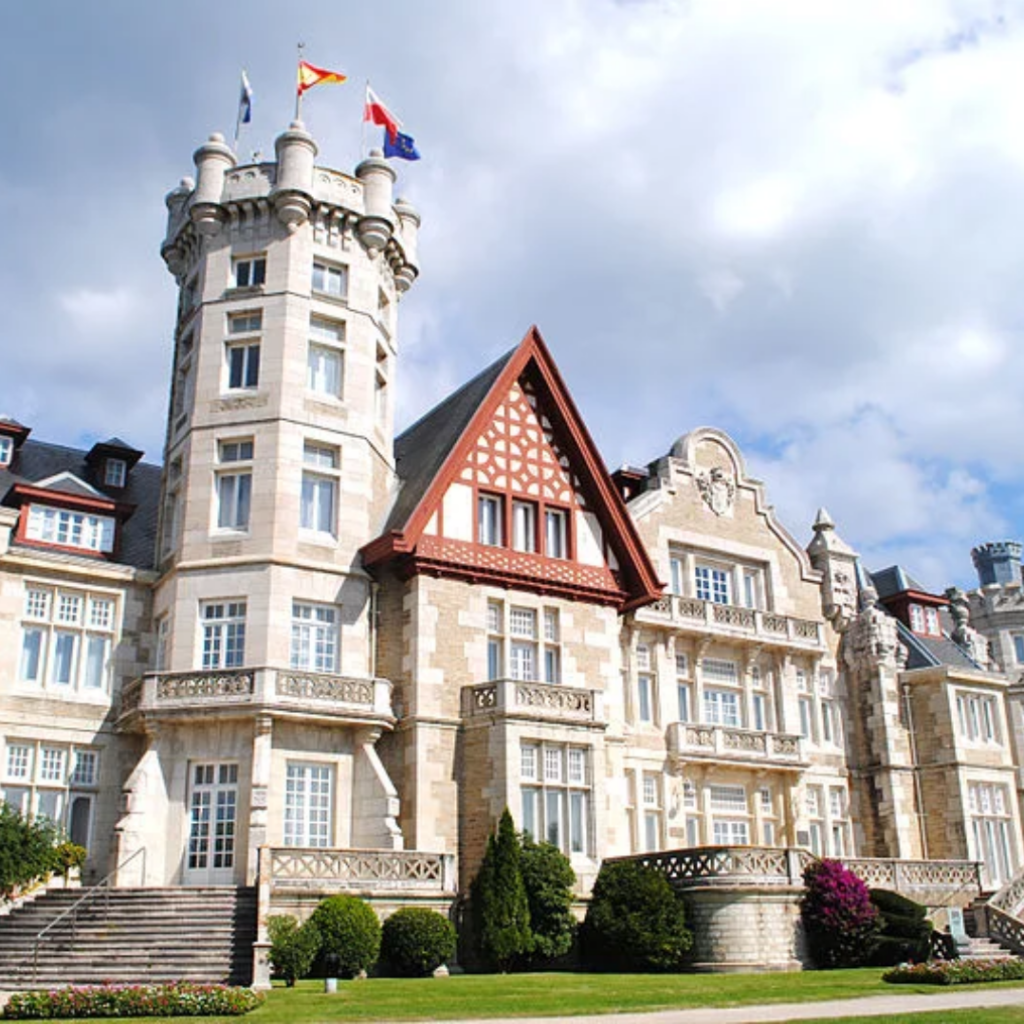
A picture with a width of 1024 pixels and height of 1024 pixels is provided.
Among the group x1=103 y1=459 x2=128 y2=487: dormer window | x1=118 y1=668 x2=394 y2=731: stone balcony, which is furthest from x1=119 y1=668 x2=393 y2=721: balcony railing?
x1=103 y1=459 x2=128 y2=487: dormer window

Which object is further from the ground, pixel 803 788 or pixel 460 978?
pixel 803 788

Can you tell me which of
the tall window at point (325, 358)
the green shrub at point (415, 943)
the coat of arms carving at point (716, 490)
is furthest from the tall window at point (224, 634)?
the coat of arms carving at point (716, 490)

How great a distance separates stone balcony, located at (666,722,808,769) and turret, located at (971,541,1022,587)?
22.1m

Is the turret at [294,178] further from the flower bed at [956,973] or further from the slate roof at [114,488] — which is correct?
the flower bed at [956,973]

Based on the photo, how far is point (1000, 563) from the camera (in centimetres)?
5391

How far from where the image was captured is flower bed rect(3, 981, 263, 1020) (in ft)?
54.0

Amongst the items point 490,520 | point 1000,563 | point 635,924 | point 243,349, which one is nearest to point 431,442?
point 490,520

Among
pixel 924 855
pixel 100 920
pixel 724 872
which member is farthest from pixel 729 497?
pixel 100 920

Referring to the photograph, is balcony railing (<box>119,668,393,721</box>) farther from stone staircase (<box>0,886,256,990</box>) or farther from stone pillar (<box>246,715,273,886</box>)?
stone staircase (<box>0,886,256,990</box>)

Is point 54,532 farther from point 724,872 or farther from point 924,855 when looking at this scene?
point 924,855

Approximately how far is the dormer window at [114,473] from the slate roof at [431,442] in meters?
7.73

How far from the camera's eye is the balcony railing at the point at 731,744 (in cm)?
3409

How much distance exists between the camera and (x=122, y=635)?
3039cm

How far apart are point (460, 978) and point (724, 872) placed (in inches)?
255
